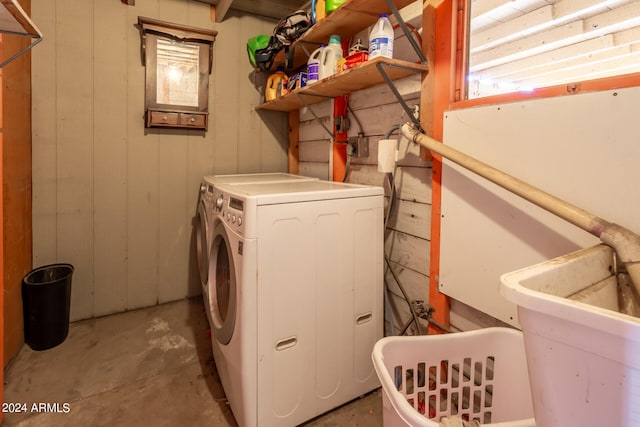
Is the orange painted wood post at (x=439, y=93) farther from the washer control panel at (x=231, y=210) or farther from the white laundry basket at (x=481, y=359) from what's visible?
the washer control panel at (x=231, y=210)

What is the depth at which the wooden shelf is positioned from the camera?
1.33 m

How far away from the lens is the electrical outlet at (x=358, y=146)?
6.15 feet

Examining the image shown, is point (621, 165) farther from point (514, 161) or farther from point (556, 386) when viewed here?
point (556, 386)

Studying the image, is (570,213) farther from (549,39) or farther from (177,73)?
(177,73)

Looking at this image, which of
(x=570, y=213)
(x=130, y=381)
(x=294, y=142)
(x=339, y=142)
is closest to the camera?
(x=570, y=213)

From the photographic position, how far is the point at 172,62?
2295 millimetres

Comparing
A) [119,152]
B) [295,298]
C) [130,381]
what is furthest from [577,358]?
[119,152]

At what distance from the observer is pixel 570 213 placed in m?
0.79

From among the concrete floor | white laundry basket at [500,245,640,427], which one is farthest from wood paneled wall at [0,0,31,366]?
white laundry basket at [500,245,640,427]

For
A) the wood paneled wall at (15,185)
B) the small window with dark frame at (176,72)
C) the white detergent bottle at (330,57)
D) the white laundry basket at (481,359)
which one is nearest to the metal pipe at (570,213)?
the white laundry basket at (481,359)

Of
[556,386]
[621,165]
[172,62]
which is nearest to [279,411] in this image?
[556,386]

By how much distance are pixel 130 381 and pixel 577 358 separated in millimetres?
1856

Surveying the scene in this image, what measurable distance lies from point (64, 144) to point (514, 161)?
8.11ft

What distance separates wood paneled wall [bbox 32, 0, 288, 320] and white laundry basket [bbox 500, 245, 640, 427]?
236cm
